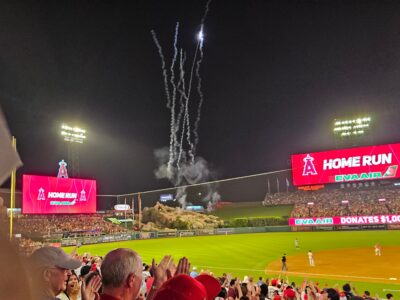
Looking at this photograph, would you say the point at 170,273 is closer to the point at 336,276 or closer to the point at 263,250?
the point at 336,276

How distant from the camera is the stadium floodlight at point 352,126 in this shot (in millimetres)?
62469

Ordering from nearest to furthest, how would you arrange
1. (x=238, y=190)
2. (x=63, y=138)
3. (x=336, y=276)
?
(x=336, y=276)
(x=63, y=138)
(x=238, y=190)

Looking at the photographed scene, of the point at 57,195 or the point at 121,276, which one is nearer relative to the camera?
the point at 121,276

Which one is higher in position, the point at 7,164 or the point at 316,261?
the point at 7,164

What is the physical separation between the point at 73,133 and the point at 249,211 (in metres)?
40.9

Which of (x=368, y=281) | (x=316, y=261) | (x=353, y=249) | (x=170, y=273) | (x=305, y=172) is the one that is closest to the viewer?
(x=170, y=273)

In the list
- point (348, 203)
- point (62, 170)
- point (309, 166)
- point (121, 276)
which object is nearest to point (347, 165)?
point (309, 166)

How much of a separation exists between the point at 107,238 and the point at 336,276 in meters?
35.0

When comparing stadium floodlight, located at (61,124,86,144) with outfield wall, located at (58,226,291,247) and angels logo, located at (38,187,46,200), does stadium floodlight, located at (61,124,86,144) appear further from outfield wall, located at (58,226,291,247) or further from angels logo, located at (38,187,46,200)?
outfield wall, located at (58,226,291,247)

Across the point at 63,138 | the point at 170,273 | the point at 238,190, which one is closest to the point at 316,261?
the point at 170,273

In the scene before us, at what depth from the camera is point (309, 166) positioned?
135 ft

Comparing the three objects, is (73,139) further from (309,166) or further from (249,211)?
(249,211)

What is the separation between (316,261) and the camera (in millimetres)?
25844

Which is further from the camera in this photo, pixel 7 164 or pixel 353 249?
pixel 353 249
